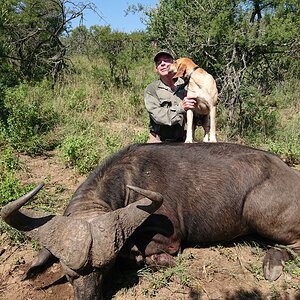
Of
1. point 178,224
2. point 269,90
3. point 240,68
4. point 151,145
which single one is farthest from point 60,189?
point 269,90

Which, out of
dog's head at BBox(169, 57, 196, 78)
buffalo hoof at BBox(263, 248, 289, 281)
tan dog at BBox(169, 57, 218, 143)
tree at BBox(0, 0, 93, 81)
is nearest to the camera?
buffalo hoof at BBox(263, 248, 289, 281)

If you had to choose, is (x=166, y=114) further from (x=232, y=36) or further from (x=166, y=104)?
(x=232, y=36)

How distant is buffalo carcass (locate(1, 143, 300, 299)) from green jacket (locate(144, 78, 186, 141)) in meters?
1.33

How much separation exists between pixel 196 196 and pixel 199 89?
1.88m

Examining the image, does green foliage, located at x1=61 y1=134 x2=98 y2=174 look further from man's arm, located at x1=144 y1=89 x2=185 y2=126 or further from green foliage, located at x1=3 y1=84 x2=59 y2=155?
man's arm, located at x1=144 y1=89 x2=185 y2=126

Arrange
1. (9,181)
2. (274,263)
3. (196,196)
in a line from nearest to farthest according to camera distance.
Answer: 1. (274,263)
2. (196,196)
3. (9,181)

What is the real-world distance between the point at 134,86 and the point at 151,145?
603 centimetres

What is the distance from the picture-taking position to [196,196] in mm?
4086

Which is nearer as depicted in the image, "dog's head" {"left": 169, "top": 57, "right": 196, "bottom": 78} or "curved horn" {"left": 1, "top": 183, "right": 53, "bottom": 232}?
"curved horn" {"left": 1, "top": 183, "right": 53, "bottom": 232}

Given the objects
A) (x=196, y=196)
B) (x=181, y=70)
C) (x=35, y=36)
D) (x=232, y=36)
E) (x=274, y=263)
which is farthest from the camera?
(x=35, y=36)

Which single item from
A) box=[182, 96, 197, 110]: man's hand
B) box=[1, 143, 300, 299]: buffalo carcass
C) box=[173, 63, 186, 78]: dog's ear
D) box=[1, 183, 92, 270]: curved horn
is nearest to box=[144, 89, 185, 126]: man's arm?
box=[182, 96, 197, 110]: man's hand

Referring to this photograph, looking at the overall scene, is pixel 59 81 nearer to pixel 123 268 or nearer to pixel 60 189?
pixel 60 189

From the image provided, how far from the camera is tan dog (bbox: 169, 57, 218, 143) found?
5.39 metres

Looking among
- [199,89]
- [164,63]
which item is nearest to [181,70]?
[164,63]
